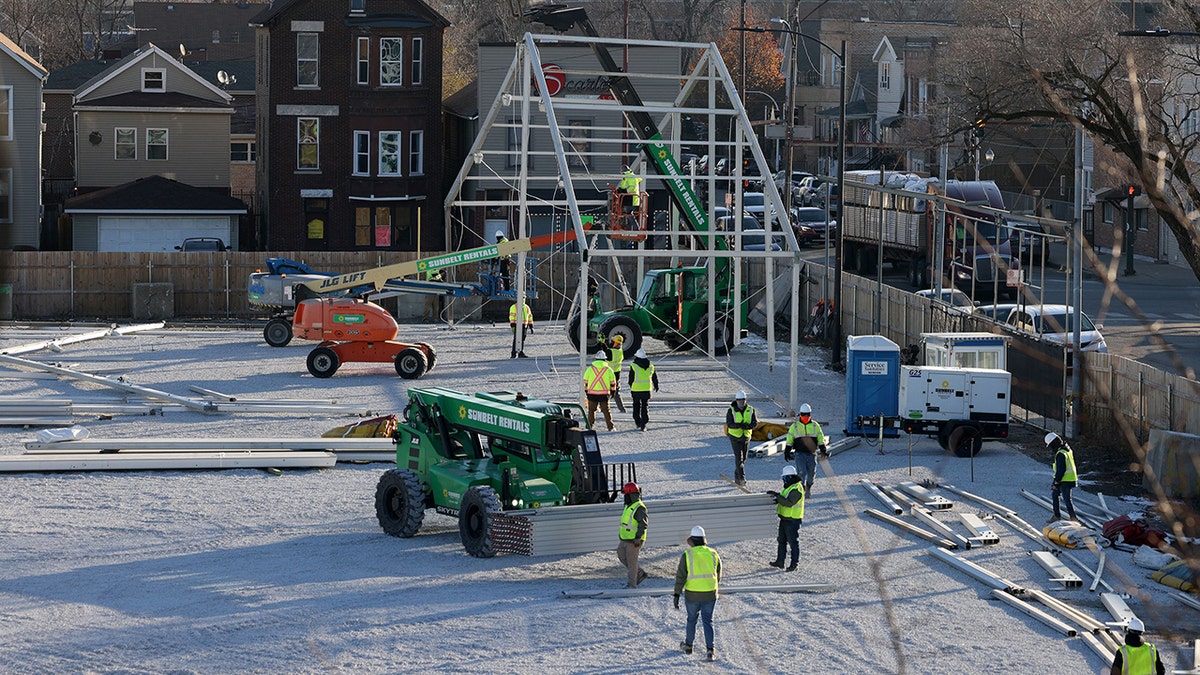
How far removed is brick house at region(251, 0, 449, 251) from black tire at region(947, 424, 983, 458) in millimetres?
32420

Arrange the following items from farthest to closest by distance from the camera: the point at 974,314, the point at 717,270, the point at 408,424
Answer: the point at 717,270
the point at 974,314
the point at 408,424

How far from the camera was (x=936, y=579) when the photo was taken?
16.9m

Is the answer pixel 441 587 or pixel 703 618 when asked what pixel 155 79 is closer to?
pixel 441 587

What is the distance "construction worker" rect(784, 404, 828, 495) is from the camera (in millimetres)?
19672

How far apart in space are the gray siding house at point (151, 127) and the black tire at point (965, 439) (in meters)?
40.9

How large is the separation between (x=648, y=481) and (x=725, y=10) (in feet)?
251

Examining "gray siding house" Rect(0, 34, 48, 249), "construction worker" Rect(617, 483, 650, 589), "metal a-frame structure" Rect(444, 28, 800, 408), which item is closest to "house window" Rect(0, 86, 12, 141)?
"gray siding house" Rect(0, 34, 48, 249)

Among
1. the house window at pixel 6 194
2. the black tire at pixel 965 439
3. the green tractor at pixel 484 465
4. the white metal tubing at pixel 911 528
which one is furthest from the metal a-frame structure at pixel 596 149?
the house window at pixel 6 194

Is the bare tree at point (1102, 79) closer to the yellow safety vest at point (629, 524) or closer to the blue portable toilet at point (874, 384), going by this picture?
the blue portable toilet at point (874, 384)

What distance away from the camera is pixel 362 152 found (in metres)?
54.6

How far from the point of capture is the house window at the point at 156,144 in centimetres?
5756

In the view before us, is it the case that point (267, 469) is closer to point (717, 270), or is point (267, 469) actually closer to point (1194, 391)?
point (1194, 391)

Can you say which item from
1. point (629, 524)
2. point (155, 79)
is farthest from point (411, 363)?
point (155, 79)

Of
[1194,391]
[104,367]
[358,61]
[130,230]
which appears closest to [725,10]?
[358,61]
